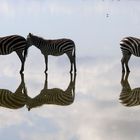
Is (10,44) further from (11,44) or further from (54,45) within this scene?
(54,45)

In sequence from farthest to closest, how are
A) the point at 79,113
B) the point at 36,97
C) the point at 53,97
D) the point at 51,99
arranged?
the point at 36,97, the point at 53,97, the point at 51,99, the point at 79,113

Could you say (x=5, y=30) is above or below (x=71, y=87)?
above

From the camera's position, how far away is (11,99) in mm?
12531

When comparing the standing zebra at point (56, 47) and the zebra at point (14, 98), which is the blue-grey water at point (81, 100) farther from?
the standing zebra at point (56, 47)

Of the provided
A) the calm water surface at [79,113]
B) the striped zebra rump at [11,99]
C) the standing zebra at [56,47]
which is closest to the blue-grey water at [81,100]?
the calm water surface at [79,113]

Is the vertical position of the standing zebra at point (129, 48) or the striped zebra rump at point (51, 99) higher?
the standing zebra at point (129, 48)

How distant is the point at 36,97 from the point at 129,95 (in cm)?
197

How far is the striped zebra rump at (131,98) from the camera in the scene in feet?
39.4

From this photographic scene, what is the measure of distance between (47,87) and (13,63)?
3.67m

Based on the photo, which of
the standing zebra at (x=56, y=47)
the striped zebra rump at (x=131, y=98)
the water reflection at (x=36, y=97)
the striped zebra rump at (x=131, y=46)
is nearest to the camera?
the striped zebra rump at (x=131, y=98)

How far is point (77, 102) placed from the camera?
40.3ft

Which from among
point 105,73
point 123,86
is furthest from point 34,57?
point 123,86

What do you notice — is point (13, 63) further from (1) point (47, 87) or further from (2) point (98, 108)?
(2) point (98, 108)

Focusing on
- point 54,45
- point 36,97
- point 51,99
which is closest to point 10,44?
point 54,45
